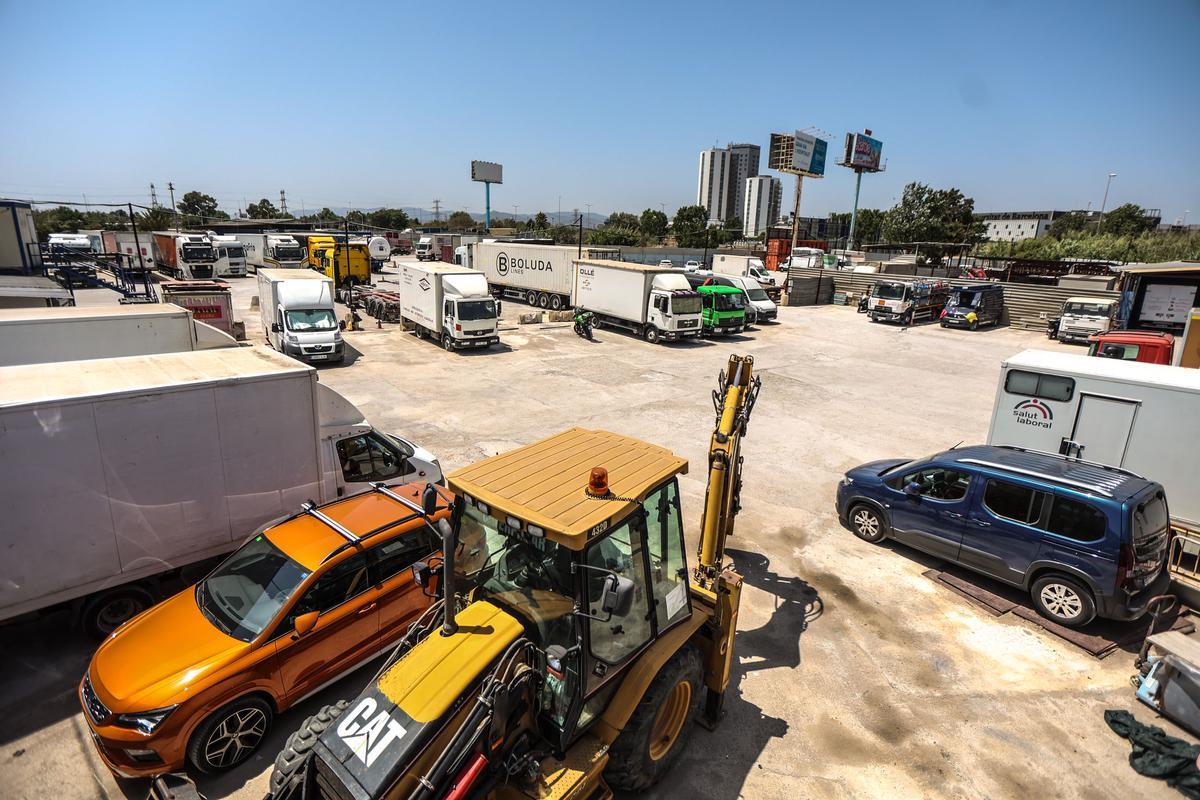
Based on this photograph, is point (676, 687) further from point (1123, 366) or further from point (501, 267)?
point (501, 267)

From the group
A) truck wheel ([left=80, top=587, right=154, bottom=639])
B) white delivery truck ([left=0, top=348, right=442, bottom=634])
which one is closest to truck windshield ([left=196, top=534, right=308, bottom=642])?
white delivery truck ([left=0, top=348, right=442, bottom=634])

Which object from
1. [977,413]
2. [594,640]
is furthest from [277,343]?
[977,413]

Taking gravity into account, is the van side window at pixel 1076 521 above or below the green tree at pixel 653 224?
below

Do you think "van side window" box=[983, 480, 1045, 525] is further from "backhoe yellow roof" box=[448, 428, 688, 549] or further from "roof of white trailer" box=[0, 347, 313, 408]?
"roof of white trailer" box=[0, 347, 313, 408]

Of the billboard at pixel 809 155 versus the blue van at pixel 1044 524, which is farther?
the billboard at pixel 809 155

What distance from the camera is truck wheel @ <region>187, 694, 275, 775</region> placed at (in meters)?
4.81

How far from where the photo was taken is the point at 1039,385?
9914 millimetres

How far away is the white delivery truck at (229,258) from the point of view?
40531mm

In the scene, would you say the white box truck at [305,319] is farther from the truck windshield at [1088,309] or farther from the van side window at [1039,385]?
the truck windshield at [1088,309]

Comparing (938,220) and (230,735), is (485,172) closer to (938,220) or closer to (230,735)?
(938,220)

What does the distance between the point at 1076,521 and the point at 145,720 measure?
31.2ft

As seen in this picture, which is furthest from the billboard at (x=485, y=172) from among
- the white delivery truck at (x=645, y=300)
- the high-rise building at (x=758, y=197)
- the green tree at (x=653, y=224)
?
the high-rise building at (x=758, y=197)

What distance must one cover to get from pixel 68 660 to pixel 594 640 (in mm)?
6108

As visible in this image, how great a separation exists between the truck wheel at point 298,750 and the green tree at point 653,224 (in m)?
92.8
